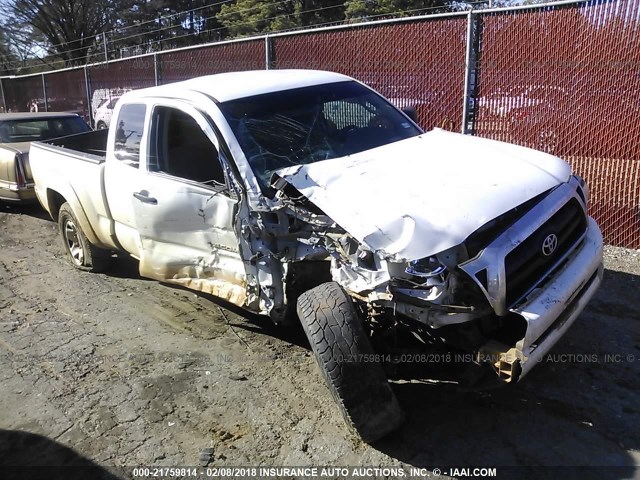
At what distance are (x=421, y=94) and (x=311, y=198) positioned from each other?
4.54 metres

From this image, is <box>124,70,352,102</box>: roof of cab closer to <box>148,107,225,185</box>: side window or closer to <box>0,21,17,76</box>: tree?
<box>148,107,225,185</box>: side window

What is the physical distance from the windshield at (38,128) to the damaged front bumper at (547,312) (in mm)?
8873

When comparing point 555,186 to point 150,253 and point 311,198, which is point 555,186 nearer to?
point 311,198

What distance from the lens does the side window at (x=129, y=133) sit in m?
4.85

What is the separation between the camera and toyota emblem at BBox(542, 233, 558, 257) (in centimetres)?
321

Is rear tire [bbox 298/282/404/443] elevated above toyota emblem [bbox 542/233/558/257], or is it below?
below

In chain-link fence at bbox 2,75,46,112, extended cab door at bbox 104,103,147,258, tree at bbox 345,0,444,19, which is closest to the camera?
extended cab door at bbox 104,103,147,258

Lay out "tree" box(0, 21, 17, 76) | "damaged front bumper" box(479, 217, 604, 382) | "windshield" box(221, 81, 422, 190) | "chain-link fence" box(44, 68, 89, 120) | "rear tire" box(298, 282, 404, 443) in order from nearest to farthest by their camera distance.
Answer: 1. "damaged front bumper" box(479, 217, 604, 382)
2. "rear tire" box(298, 282, 404, 443)
3. "windshield" box(221, 81, 422, 190)
4. "chain-link fence" box(44, 68, 89, 120)
5. "tree" box(0, 21, 17, 76)

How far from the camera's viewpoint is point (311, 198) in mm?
3309

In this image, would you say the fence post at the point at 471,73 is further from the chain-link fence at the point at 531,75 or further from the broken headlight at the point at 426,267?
the broken headlight at the point at 426,267

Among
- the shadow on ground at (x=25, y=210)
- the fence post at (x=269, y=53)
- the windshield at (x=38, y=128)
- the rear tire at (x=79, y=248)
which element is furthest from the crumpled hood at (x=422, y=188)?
the windshield at (x=38, y=128)

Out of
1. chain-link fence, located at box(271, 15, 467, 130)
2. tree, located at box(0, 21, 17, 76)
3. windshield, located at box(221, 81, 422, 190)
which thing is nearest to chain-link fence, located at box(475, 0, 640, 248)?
chain-link fence, located at box(271, 15, 467, 130)

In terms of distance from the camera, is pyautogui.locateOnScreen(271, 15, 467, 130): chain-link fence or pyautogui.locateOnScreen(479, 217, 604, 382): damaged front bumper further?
pyautogui.locateOnScreen(271, 15, 467, 130): chain-link fence

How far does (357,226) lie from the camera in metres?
3.04
